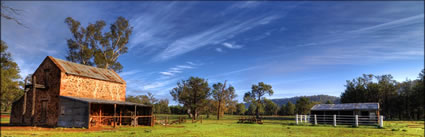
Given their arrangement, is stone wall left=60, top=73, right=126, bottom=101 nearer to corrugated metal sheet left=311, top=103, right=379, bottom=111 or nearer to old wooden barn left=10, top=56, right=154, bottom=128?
old wooden barn left=10, top=56, right=154, bottom=128

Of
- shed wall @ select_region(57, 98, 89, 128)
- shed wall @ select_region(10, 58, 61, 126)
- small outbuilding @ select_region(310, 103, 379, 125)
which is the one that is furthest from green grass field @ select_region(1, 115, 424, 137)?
small outbuilding @ select_region(310, 103, 379, 125)

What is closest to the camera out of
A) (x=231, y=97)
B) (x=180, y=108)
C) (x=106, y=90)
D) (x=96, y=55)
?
(x=106, y=90)

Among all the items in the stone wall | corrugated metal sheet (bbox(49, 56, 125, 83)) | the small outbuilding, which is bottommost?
the small outbuilding

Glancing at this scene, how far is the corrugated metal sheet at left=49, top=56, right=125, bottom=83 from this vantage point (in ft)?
88.5

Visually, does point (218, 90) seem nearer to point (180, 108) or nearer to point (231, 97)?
point (231, 97)

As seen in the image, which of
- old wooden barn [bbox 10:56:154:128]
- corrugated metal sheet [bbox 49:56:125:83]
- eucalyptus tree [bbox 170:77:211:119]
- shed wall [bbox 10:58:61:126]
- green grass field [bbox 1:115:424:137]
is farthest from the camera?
eucalyptus tree [bbox 170:77:211:119]

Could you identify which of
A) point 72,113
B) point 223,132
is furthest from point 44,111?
point 223,132

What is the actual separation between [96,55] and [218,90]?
32.9m

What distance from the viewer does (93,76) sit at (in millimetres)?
29375

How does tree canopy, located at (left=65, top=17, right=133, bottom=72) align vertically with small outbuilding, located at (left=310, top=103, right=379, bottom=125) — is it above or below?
above

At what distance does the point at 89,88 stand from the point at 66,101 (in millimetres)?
3958

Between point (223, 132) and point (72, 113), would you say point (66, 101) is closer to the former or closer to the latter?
point (72, 113)

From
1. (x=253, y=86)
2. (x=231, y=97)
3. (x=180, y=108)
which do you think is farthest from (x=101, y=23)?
(x=180, y=108)

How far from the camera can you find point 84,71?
29312 millimetres
